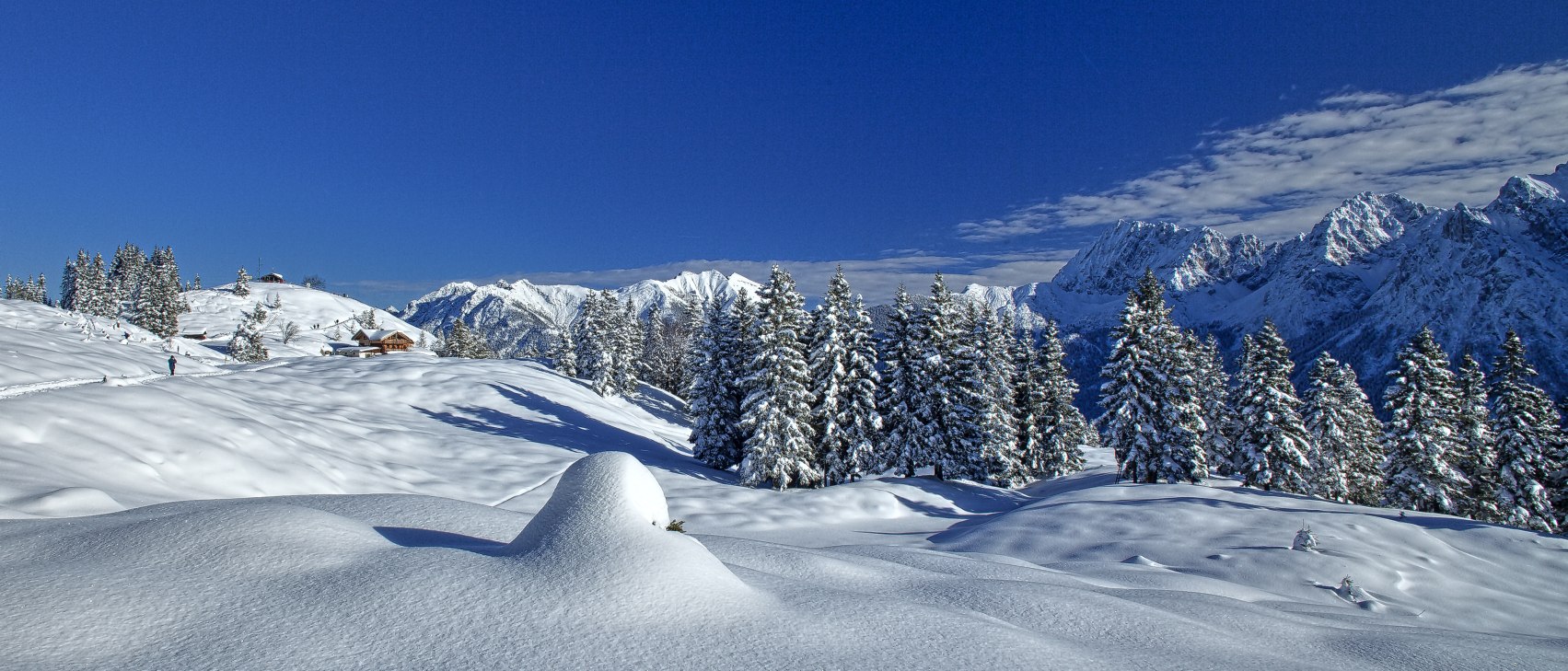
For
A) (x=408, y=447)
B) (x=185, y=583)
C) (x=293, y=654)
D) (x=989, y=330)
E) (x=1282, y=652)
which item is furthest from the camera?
(x=989, y=330)

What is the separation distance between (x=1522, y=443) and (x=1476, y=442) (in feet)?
6.28

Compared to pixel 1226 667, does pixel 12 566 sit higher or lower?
higher

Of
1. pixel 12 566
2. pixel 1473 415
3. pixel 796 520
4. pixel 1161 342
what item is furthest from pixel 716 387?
pixel 1473 415

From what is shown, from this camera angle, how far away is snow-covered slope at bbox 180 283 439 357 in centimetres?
9612

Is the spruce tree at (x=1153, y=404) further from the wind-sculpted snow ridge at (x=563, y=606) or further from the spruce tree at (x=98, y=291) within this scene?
the spruce tree at (x=98, y=291)

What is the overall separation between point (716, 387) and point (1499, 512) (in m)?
38.6

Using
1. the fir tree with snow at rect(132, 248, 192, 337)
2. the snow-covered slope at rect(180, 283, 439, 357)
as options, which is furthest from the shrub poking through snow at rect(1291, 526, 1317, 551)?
the fir tree with snow at rect(132, 248, 192, 337)

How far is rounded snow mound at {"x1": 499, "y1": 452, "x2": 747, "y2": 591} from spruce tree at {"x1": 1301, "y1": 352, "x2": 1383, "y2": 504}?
40072mm

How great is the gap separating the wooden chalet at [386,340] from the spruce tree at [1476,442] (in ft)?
347

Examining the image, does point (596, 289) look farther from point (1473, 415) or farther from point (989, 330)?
point (1473, 415)

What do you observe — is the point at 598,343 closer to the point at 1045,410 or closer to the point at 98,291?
the point at 1045,410

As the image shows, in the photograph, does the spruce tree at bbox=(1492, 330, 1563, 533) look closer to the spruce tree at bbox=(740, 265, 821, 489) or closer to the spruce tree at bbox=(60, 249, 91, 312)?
the spruce tree at bbox=(740, 265, 821, 489)

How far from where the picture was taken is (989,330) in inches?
1560

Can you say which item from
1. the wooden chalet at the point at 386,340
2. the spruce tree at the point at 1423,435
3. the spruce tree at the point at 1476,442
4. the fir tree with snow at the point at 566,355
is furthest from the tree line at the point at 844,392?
the wooden chalet at the point at 386,340
